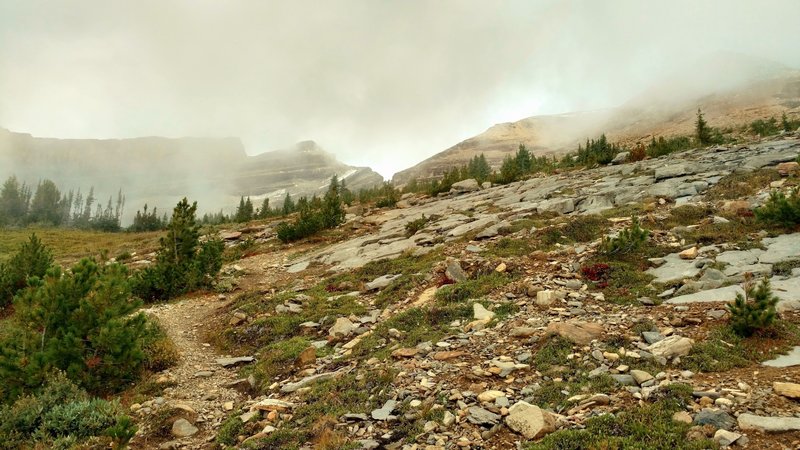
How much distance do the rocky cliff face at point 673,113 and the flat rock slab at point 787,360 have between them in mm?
92599

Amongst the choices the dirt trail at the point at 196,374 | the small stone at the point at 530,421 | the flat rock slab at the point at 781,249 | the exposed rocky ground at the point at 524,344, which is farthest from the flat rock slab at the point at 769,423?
the dirt trail at the point at 196,374

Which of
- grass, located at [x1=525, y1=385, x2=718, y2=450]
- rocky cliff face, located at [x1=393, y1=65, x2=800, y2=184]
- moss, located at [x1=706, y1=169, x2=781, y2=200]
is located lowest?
grass, located at [x1=525, y1=385, x2=718, y2=450]

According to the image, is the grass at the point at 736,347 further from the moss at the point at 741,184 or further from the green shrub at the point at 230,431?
the moss at the point at 741,184

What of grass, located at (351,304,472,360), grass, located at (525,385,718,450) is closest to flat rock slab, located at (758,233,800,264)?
grass, located at (525,385,718,450)

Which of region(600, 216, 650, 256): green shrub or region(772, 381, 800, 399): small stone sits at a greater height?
region(600, 216, 650, 256): green shrub

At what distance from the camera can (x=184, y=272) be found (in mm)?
20469

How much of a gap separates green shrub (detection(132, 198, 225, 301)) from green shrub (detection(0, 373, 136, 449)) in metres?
11.5

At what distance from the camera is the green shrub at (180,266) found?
1991 centimetres

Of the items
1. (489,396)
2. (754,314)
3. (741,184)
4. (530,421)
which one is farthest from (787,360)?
(741,184)

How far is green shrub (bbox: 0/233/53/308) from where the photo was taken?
21.6 meters

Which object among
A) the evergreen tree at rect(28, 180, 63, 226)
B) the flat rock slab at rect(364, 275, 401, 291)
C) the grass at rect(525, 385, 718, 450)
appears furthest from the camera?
the evergreen tree at rect(28, 180, 63, 226)

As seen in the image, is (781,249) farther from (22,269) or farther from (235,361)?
(22,269)

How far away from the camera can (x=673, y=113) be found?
13162 cm

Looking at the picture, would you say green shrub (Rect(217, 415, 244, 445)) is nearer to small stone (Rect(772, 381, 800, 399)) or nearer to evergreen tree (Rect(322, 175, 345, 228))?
small stone (Rect(772, 381, 800, 399))
